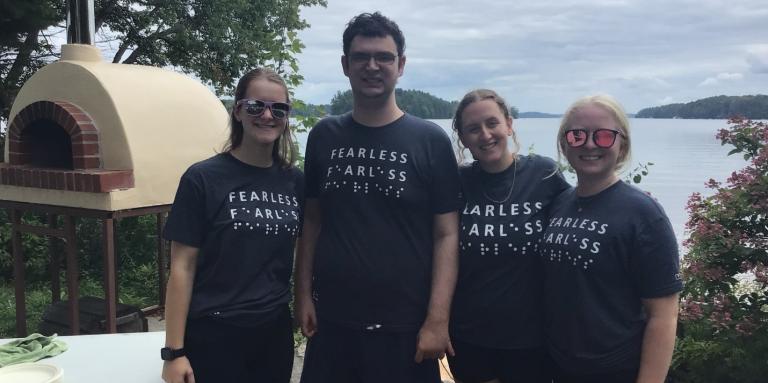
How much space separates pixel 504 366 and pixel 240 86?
1.48m

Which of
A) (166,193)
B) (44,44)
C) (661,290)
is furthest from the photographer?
(44,44)

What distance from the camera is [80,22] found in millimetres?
4887

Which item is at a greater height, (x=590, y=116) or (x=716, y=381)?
(x=590, y=116)

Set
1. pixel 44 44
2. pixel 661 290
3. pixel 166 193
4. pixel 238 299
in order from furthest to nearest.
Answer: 1. pixel 44 44
2. pixel 166 193
3. pixel 238 299
4. pixel 661 290

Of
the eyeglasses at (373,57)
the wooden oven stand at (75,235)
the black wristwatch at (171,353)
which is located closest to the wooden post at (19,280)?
the wooden oven stand at (75,235)

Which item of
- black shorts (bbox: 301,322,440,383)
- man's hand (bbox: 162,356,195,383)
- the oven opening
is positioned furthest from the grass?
black shorts (bbox: 301,322,440,383)

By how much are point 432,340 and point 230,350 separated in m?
0.75

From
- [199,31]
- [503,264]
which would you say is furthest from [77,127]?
[199,31]

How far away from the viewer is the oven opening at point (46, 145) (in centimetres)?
448

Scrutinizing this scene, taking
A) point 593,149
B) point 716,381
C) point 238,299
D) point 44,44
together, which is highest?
point 44,44

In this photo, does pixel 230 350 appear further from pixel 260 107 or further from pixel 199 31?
pixel 199 31

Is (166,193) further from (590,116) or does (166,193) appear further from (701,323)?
(701,323)

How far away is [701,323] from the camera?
136 inches

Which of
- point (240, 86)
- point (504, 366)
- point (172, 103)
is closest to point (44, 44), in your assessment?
point (172, 103)
